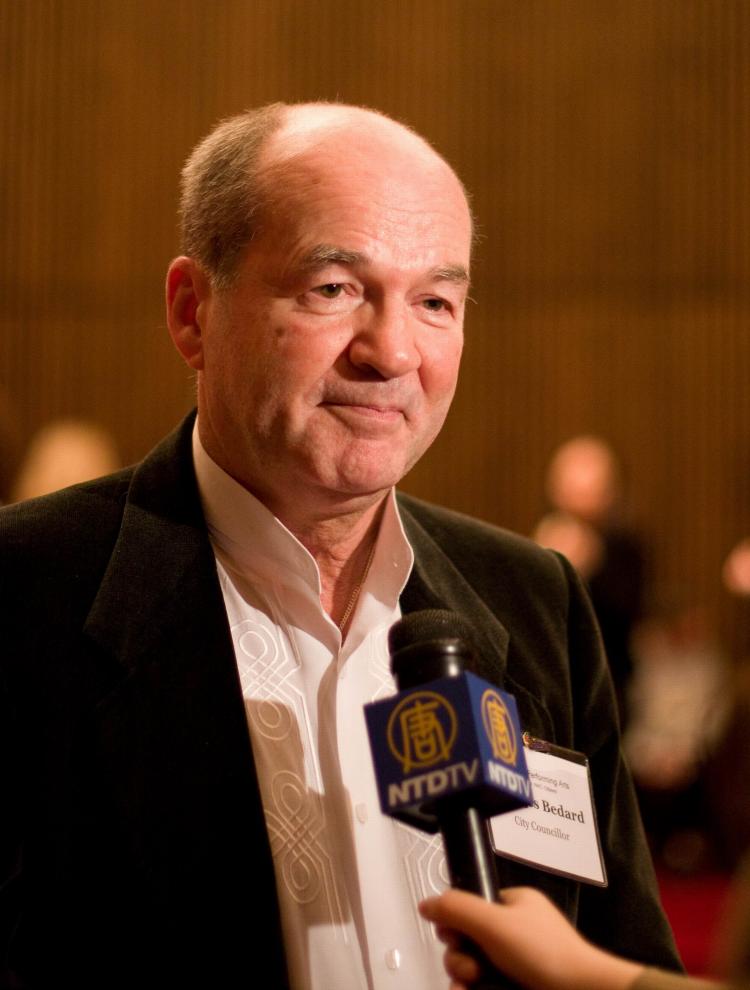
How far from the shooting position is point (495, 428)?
289 inches

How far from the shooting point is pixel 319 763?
1.68 meters

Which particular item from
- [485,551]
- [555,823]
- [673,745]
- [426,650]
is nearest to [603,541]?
[673,745]

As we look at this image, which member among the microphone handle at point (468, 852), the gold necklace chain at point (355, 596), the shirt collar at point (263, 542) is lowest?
the microphone handle at point (468, 852)

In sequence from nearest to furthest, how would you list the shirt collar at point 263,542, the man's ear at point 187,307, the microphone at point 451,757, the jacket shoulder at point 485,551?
the microphone at point 451,757 → the shirt collar at point 263,542 → the man's ear at point 187,307 → the jacket shoulder at point 485,551

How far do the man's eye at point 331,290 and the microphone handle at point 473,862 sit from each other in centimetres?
75

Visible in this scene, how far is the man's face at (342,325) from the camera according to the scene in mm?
1688

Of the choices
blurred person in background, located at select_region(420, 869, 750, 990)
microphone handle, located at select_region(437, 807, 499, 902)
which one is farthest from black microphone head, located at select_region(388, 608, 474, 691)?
blurred person in background, located at select_region(420, 869, 750, 990)

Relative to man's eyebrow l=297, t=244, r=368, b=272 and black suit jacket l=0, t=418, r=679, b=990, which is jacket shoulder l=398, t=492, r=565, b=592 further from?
man's eyebrow l=297, t=244, r=368, b=272

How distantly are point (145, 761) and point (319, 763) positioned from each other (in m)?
0.25

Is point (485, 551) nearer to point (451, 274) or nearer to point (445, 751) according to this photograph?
point (451, 274)

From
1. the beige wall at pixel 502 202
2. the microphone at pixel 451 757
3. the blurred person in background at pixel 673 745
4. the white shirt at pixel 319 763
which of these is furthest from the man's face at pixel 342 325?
the beige wall at pixel 502 202

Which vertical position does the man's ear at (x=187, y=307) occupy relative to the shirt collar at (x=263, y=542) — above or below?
above

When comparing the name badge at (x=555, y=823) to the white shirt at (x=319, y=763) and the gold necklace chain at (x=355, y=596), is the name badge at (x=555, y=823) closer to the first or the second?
the white shirt at (x=319, y=763)

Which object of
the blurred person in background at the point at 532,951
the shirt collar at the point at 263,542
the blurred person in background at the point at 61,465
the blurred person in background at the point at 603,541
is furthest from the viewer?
the blurred person in background at the point at 603,541
